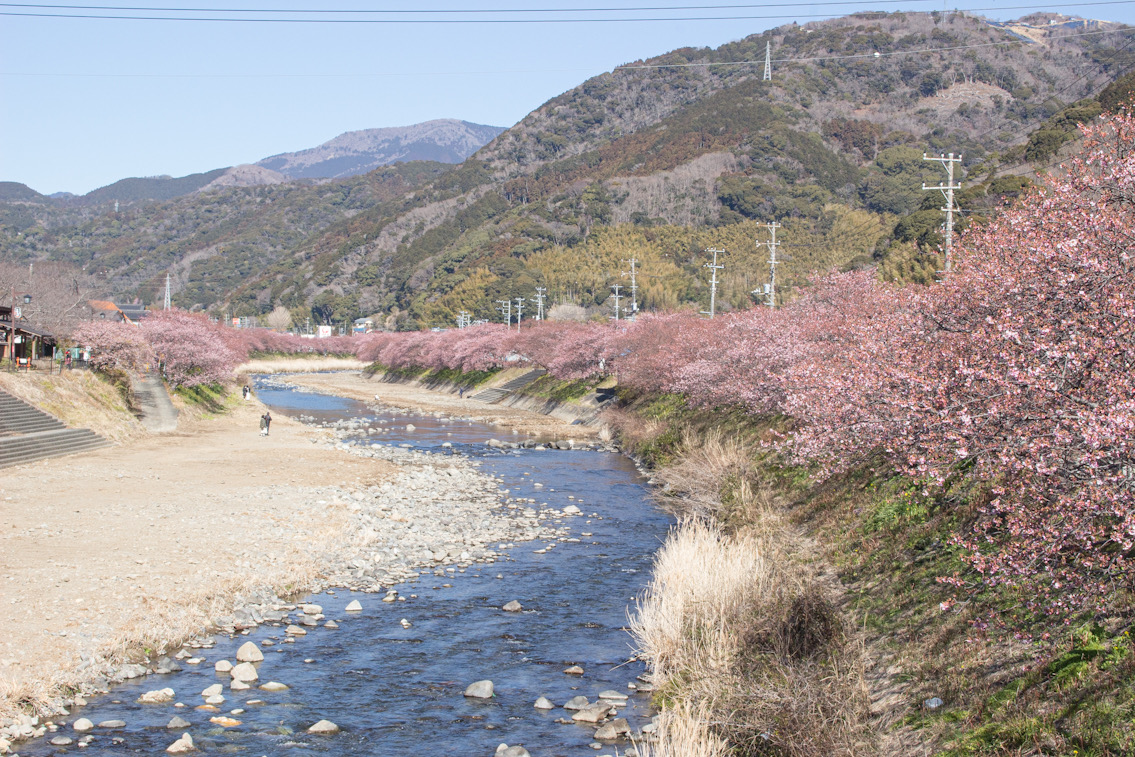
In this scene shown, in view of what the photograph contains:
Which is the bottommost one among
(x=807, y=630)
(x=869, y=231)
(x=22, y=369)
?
(x=807, y=630)

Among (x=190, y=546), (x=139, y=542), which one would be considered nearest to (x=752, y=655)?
(x=190, y=546)

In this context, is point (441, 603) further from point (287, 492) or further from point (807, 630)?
point (287, 492)

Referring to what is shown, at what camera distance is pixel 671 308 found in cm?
13550

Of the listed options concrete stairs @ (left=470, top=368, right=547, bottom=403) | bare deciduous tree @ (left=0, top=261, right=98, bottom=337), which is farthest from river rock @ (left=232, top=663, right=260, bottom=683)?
concrete stairs @ (left=470, top=368, right=547, bottom=403)

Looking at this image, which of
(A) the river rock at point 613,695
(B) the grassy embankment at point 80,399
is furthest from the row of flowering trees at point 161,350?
(A) the river rock at point 613,695

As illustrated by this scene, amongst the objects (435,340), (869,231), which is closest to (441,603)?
(435,340)

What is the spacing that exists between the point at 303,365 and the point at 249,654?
161 meters

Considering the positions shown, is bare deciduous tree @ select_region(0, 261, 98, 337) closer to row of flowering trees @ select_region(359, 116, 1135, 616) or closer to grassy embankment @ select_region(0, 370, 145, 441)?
grassy embankment @ select_region(0, 370, 145, 441)

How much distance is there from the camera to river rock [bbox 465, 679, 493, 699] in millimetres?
13844

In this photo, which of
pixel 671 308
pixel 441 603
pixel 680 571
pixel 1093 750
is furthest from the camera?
pixel 671 308

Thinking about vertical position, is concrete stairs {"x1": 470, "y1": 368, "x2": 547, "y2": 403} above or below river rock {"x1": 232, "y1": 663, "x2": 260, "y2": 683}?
below

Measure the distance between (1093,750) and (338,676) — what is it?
11.0m

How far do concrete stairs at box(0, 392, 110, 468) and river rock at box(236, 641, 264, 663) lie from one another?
21.8 m

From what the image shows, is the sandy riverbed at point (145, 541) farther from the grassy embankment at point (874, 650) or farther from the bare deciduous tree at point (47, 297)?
the bare deciduous tree at point (47, 297)
